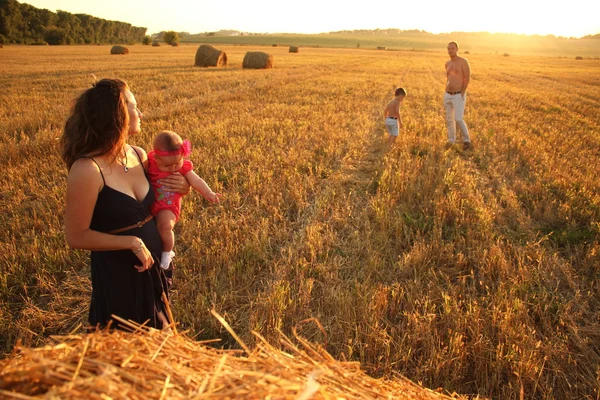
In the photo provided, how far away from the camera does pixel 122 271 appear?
Result: 2.19 m

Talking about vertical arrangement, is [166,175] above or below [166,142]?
below

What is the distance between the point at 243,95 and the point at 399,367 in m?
11.9

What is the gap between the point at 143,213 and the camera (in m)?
2.19

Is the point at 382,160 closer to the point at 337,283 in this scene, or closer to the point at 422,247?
the point at 422,247

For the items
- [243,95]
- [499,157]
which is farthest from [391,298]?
[243,95]

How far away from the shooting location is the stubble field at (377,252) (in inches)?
100

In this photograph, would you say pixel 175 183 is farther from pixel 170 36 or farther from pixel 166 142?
pixel 170 36

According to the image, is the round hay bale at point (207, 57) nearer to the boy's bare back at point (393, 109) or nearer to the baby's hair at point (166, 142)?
the boy's bare back at point (393, 109)

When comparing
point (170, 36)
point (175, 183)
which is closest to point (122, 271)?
point (175, 183)

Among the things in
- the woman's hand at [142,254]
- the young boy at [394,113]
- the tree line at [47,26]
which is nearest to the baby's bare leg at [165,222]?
the woman's hand at [142,254]

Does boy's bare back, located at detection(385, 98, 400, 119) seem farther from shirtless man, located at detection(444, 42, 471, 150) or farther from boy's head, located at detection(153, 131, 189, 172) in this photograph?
boy's head, located at detection(153, 131, 189, 172)

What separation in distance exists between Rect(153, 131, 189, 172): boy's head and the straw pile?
120 cm

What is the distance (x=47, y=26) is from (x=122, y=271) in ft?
260

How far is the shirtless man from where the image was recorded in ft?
23.9
